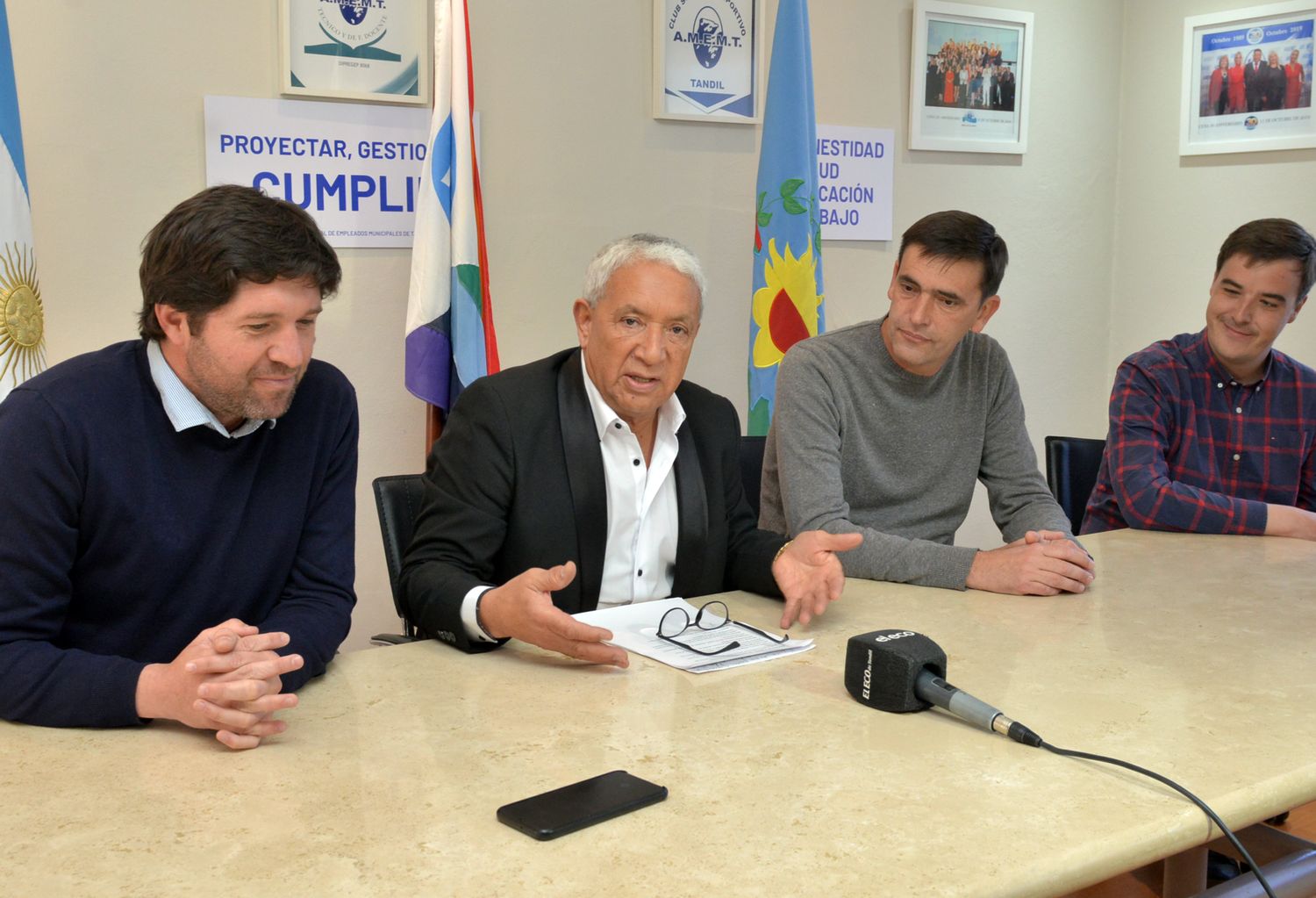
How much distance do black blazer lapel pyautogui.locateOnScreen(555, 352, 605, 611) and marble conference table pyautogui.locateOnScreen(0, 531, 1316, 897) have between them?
386mm

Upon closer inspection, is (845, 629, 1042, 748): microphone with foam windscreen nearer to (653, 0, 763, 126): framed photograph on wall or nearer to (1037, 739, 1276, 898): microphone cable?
(1037, 739, 1276, 898): microphone cable

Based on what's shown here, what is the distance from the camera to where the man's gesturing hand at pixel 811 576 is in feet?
6.47

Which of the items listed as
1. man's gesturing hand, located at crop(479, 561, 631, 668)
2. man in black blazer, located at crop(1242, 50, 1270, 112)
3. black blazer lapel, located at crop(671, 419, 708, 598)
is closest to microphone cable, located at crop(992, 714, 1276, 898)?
man's gesturing hand, located at crop(479, 561, 631, 668)

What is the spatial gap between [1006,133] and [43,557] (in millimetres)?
4368

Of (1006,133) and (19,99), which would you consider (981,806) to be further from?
(1006,133)

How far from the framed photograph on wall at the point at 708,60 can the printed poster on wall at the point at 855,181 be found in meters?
0.37

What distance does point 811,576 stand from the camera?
1.99m

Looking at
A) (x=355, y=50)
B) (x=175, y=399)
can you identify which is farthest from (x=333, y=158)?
(x=175, y=399)

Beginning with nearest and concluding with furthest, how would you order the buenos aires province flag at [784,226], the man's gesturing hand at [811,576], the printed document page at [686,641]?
1. the printed document page at [686,641]
2. the man's gesturing hand at [811,576]
3. the buenos aires province flag at [784,226]

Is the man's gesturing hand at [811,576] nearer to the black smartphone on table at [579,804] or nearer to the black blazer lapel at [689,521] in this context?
the black blazer lapel at [689,521]

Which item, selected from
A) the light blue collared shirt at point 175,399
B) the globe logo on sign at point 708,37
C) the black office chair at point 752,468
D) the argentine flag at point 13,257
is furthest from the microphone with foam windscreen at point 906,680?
the globe logo on sign at point 708,37

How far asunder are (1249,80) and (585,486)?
3.90 meters

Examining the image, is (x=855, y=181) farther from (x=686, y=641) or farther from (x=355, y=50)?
(x=686, y=641)

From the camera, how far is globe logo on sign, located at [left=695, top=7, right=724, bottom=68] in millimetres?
4152
